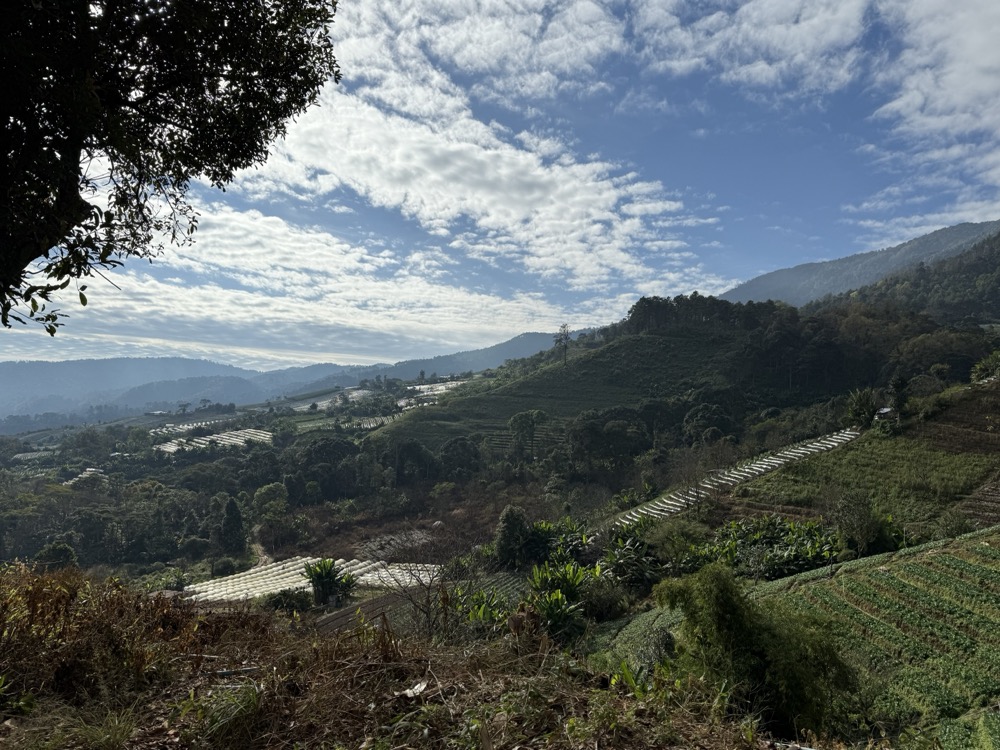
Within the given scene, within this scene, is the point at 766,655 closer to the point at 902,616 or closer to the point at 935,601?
the point at 902,616

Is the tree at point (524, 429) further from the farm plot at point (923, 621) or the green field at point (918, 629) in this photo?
the farm plot at point (923, 621)

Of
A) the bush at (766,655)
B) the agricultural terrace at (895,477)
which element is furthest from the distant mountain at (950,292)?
the bush at (766,655)

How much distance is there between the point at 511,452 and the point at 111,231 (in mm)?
51978

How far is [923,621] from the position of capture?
1244 cm

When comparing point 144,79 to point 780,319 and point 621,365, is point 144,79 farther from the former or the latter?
point 780,319

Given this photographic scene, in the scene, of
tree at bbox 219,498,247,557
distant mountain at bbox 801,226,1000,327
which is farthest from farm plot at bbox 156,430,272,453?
distant mountain at bbox 801,226,1000,327

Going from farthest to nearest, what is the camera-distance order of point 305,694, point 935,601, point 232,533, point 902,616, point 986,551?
point 232,533 < point 986,551 < point 935,601 < point 902,616 < point 305,694

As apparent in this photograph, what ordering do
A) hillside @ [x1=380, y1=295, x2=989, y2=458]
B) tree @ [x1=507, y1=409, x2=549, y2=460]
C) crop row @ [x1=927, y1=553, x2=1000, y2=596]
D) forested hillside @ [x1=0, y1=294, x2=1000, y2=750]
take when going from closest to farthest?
forested hillside @ [x1=0, y1=294, x2=1000, y2=750], crop row @ [x1=927, y1=553, x2=1000, y2=596], hillside @ [x1=380, y1=295, x2=989, y2=458], tree @ [x1=507, y1=409, x2=549, y2=460]

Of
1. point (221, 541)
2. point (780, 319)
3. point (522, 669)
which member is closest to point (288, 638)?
point (522, 669)

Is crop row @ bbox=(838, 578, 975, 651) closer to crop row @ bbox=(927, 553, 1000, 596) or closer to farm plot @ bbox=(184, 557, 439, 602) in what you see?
crop row @ bbox=(927, 553, 1000, 596)

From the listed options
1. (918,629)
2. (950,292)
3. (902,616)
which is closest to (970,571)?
(902,616)

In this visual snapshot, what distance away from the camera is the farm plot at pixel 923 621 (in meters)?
9.55

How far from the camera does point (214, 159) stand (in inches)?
181

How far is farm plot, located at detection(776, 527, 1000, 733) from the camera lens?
9.55 metres
